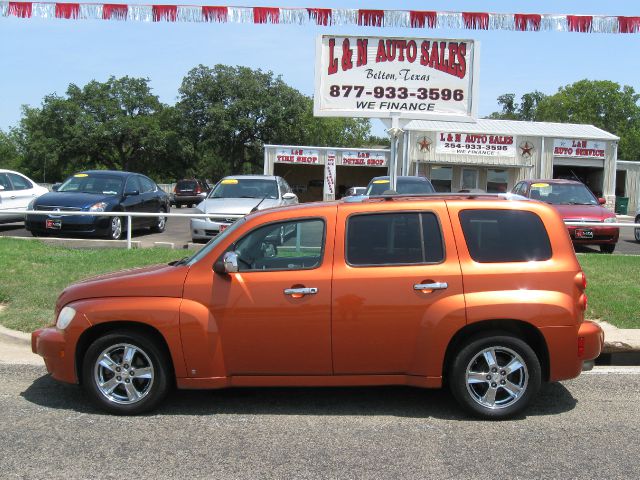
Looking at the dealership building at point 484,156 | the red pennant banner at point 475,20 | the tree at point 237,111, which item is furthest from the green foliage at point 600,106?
the red pennant banner at point 475,20

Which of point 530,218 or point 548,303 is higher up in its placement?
point 530,218

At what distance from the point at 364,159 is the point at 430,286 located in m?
29.8

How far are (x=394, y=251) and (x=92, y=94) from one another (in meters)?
51.3

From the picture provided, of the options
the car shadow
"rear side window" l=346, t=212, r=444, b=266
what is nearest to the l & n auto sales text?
"rear side window" l=346, t=212, r=444, b=266

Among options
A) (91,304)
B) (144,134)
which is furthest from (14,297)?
(144,134)

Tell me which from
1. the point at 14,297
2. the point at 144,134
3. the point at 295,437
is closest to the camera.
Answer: the point at 295,437

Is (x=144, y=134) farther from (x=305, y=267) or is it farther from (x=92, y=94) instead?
(x=305, y=267)

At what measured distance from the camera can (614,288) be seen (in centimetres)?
852

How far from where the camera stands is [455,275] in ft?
15.8

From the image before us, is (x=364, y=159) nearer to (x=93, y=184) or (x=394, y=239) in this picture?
(x=93, y=184)

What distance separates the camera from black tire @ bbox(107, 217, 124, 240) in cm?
1291

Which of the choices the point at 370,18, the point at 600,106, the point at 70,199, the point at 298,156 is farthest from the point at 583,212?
the point at 600,106

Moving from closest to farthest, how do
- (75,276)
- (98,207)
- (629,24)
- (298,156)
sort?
1. (75,276)
2. (629,24)
3. (98,207)
4. (298,156)

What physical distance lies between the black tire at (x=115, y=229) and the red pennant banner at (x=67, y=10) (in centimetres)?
430
